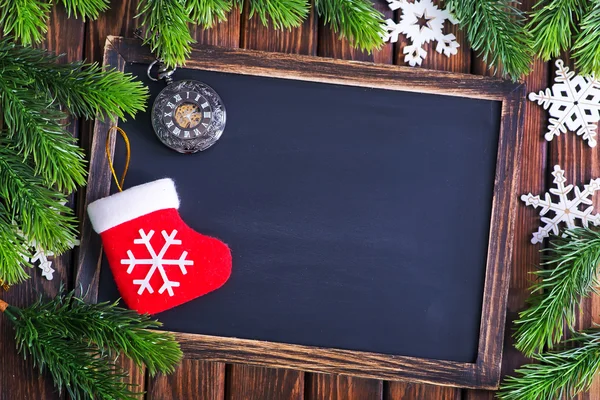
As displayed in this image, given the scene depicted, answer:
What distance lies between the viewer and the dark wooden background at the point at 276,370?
44.0 inches

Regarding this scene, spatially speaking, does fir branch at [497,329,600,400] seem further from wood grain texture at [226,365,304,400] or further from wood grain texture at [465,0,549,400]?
wood grain texture at [226,365,304,400]

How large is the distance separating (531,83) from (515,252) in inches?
13.0

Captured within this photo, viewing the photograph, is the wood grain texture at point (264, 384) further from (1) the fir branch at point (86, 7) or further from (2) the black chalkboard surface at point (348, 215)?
(1) the fir branch at point (86, 7)

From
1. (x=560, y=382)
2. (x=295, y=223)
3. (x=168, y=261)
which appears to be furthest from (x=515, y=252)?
(x=168, y=261)

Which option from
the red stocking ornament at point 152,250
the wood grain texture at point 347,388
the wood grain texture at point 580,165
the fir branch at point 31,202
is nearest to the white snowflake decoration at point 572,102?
the wood grain texture at point 580,165

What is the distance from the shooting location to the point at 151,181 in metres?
1.09

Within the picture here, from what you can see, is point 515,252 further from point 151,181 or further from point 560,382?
point 151,181

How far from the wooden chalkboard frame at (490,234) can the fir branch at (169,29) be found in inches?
2.4

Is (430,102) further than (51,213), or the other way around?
(430,102)

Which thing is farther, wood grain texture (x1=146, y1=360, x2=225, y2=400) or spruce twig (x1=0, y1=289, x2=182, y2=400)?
wood grain texture (x1=146, y1=360, x2=225, y2=400)

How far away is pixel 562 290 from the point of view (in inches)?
41.7

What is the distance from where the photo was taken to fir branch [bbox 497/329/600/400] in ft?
3.46

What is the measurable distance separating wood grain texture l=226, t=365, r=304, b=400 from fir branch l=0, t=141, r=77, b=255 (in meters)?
0.41

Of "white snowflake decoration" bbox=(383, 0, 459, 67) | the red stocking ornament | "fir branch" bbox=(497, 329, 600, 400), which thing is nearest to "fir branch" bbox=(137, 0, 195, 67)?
the red stocking ornament
